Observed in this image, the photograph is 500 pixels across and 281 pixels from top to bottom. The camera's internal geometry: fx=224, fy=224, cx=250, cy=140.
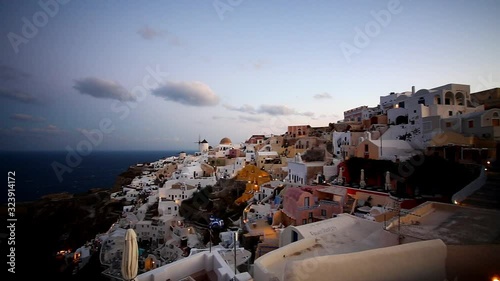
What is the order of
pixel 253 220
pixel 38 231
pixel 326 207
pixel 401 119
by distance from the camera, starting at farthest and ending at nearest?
pixel 38 231
pixel 401 119
pixel 253 220
pixel 326 207

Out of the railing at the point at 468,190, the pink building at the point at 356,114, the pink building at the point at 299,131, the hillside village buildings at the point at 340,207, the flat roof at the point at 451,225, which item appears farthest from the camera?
the pink building at the point at 299,131

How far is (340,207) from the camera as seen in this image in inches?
615

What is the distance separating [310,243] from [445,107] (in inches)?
906

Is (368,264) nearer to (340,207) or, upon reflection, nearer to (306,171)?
(340,207)

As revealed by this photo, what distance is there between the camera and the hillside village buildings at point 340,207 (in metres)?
4.59

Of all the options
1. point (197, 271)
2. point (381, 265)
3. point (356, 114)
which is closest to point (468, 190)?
point (381, 265)

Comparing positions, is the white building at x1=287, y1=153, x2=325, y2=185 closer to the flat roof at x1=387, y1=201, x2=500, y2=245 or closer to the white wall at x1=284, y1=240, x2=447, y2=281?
the flat roof at x1=387, y1=201, x2=500, y2=245

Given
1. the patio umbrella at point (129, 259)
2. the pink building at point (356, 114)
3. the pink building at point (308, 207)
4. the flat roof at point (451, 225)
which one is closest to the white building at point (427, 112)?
the pink building at point (308, 207)

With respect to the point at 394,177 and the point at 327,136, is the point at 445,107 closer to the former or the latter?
the point at 394,177

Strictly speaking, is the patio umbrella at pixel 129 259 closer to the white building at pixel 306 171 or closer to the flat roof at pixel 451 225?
the flat roof at pixel 451 225

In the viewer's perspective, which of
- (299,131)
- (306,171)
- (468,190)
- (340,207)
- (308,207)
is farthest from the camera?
(299,131)

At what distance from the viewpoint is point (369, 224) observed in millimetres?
8148

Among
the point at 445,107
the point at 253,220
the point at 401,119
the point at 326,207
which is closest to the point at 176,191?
the point at 253,220

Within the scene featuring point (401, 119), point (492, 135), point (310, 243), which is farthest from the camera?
point (401, 119)
